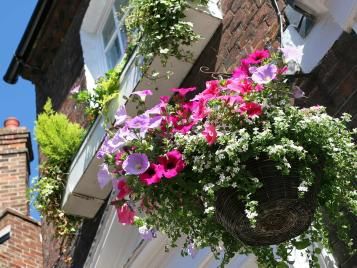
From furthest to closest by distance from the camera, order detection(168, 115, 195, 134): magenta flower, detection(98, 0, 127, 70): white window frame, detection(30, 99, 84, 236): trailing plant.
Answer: detection(98, 0, 127, 70): white window frame
detection(30, 99, 84, 236): trailing plant
detection(168, 115, 195, 134): magenta flower

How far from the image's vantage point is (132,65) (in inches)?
244

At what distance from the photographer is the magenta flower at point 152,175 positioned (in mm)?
3455

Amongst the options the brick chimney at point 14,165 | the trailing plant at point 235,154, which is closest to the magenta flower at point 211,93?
the trailing plant at point 235,154

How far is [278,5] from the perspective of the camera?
495 cm

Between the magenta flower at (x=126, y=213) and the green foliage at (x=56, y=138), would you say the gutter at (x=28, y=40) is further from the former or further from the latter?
the magenta flower at (x=126, y=213)

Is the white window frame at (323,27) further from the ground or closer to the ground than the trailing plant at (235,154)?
further from the ground

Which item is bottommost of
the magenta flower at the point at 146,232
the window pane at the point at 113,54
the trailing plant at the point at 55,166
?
the trailing plant at the point at 55,166

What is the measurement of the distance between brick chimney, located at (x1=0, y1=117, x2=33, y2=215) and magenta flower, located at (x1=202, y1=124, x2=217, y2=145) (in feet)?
22.8

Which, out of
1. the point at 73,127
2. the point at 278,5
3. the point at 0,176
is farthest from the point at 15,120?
the point at 278,5

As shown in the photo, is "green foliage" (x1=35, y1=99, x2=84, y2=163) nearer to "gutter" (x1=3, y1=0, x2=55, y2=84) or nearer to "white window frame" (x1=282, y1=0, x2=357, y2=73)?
"gutter" (x1=3, y1=0, x2=55, y2=84)

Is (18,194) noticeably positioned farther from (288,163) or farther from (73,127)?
(288,163)

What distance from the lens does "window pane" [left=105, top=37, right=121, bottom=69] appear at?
8.16m

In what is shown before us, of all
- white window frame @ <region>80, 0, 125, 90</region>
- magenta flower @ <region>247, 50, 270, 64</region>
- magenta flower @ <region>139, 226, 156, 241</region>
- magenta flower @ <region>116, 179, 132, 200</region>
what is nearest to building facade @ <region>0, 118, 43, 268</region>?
white window frame @ <region>80, 0, 125, 90</region>

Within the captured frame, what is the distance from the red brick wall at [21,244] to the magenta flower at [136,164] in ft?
17.8
